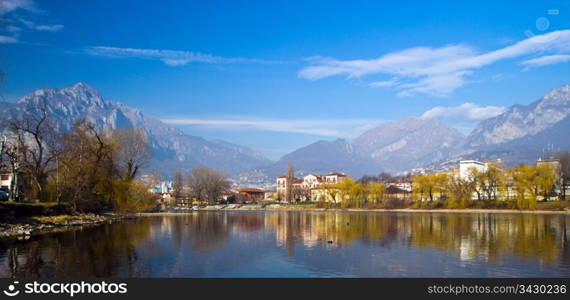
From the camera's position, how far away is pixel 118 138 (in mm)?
69125

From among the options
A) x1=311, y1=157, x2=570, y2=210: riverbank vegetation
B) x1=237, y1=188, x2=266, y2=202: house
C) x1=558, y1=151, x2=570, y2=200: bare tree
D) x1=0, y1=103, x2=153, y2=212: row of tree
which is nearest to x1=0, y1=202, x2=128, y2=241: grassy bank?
x1=0, y1=103, x2=153, y2=212: row of tree

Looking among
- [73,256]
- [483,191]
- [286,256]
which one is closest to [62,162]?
[73,256]

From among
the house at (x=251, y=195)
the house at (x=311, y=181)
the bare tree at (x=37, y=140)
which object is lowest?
the house at (x=251, y=195)

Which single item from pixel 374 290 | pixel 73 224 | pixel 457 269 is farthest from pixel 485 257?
pixel 73 224

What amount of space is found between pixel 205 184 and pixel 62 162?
8327 cm

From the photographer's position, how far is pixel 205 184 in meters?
134

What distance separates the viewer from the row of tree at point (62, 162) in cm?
4722

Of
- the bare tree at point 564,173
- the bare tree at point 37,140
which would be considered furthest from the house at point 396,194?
the bare tree at point 37,140

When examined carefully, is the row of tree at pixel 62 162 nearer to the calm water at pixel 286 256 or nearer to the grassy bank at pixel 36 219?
the grassy bank at pixel 36 219

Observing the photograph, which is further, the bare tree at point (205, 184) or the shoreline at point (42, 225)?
the bare tree at point (205, 184)

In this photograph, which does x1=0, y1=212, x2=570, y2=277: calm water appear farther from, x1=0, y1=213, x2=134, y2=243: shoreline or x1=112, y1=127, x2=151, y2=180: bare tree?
x1=112, y1=127, x2=151, y2=180: bare tree

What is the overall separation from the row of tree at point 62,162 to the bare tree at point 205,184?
7079 cm

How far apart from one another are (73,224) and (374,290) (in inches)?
1508

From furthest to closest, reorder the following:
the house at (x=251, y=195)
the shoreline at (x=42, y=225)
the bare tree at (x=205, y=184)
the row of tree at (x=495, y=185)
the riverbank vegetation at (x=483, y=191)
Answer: the house at (x=251, y=195)
the bare tree at (x=205, y=184)
the riverbank vegetation at (x=483, y=191)
the row of tree at (x=495, y=185)
the shoreline at (x=42, y=225)
